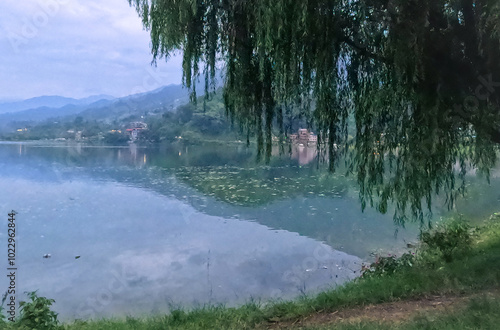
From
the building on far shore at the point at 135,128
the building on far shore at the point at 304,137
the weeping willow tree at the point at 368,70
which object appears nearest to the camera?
the weeping willow tree at the point at 368,70

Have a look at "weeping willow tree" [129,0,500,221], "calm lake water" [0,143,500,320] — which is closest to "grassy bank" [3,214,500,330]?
"weeping willow tree" [129,0,500,221]

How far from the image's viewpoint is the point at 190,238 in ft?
38.5

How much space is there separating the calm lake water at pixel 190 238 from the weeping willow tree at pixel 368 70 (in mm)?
996

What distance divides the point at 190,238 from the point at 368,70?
29.0 ft

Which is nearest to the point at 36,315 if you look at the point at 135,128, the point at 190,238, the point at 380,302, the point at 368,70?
the point at 380,302

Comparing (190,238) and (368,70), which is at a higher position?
(368,70)

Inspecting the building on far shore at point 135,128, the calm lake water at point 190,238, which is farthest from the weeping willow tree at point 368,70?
the building on far shore at point 135,128

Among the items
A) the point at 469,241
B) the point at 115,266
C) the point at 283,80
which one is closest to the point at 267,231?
the point at 115,266

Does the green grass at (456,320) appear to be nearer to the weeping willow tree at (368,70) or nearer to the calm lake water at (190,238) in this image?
the weeping willow tree at (368,70)

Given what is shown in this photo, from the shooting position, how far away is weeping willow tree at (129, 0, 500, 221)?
12.0 ft

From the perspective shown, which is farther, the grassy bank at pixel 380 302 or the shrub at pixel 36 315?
the shrub at pixel 36 315

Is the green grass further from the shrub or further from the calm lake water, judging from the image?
the shrub

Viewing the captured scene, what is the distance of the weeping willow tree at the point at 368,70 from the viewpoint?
3.65 m

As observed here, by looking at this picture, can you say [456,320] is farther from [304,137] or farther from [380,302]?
[304,137]
